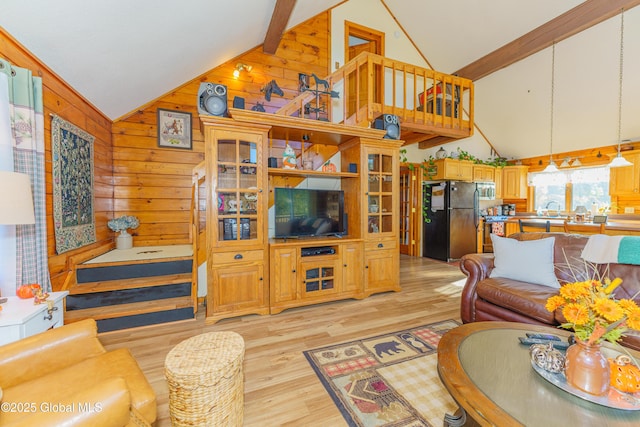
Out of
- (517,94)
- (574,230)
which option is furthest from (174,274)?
(517,94)

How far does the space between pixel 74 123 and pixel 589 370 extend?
4.18 m

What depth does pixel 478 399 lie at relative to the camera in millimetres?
971

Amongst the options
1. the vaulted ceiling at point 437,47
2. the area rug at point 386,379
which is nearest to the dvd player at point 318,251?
the area rug at point 386,379

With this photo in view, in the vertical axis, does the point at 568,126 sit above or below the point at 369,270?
above

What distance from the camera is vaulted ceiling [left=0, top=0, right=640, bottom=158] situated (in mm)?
2064

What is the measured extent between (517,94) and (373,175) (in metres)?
4.26

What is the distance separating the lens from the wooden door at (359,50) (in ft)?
13.3

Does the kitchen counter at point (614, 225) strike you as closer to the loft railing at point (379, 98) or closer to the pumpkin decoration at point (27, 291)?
the loft railing at point (379, 98)

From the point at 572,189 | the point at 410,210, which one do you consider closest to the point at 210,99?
the point at 410,210

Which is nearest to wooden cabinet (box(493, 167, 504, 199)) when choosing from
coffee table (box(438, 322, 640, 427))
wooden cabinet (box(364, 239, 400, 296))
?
wooden cabinet (box(364, 239, 400, 296))

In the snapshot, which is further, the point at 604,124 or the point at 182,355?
the point at 604,124

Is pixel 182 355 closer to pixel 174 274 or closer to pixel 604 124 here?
pixel 174 274

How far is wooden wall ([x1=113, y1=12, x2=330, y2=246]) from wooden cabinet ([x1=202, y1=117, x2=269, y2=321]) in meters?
1.49

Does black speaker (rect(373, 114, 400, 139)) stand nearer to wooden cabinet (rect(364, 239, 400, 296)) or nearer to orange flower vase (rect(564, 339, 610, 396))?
wooden cabinet (rect(364, 239, 400, 296))
